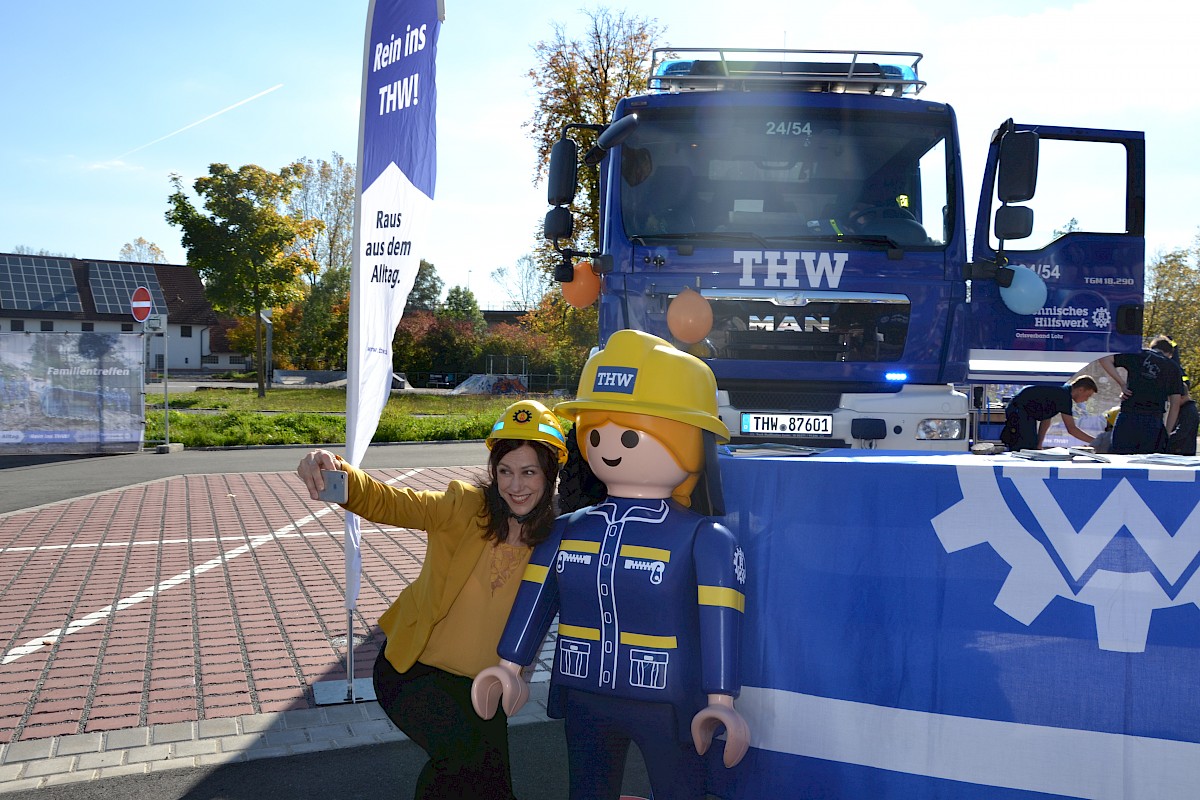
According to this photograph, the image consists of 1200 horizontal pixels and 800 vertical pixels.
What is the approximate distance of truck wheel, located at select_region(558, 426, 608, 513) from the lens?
13.5 ft

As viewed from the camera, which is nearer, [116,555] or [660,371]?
[660,371]

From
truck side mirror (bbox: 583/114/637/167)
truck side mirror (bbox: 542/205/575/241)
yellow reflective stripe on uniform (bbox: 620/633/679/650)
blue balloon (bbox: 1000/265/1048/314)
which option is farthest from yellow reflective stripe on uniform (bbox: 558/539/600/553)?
blue balloon (bbox: 1000/265/1048/314)

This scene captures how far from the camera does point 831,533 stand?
9.25ft

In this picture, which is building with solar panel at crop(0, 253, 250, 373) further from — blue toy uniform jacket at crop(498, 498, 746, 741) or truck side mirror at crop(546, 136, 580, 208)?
blue toy uniform jacket at crop(498, 498, 746, 741)

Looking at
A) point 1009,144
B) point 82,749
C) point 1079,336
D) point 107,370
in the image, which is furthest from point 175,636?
point 107,370

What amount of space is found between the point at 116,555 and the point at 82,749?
173 inches

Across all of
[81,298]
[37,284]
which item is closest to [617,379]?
[81,298]

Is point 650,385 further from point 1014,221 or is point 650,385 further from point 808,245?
point 1014,221

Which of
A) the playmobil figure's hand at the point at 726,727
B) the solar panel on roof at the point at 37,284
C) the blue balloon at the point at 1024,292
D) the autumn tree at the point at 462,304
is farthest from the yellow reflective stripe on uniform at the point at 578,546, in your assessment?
the solar panel on roof at the point at 37,284

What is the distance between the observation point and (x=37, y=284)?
67.8m

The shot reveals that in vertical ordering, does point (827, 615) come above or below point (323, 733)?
above

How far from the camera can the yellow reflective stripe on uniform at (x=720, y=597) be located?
275 centimetres

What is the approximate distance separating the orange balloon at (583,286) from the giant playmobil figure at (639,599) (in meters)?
3.45

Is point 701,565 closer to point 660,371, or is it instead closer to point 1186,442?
point 660,371
